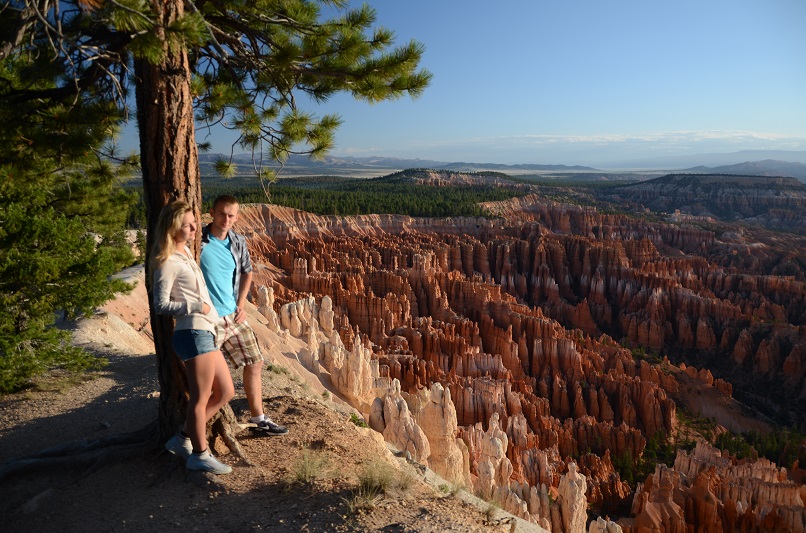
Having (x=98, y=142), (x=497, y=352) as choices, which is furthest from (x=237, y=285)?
(x=497, y=352)

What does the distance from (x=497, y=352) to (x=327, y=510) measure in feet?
82.0

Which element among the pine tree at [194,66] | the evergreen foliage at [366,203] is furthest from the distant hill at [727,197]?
the pine tree at [194,66]

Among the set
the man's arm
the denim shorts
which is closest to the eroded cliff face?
the man's arm

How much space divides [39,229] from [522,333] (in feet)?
86.5

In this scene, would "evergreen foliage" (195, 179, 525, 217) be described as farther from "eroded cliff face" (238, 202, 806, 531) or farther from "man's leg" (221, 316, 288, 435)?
"man's leg" (221, 316, 288, 435)

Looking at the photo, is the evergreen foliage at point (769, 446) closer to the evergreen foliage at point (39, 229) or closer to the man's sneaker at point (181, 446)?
the man's sneaker at point (181, 446)

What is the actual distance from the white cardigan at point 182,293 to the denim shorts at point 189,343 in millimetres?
44

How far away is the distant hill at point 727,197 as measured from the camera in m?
95.3

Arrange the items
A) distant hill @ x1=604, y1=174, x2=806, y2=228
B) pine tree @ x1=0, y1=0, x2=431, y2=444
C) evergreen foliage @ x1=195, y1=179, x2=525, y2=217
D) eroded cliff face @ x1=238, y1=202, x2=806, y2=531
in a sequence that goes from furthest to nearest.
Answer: distant hill @ x1=604, y1=174, x2=806, y2=228 < evergreen foliage @ x1=195, y1=179, x2=525, y2=217 < eroded cliff face @ x1=238, y1=202, x2=806, y2=531 < pine tree @ x1=0, y1=0, x2=431, y2=444

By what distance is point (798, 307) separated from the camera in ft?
142

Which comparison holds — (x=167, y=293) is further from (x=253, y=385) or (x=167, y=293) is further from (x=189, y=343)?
(x=253, y=385)

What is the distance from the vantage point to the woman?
175 inches

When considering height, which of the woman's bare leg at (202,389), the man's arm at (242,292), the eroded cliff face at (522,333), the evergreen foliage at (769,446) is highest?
the man's arm at (242,292)

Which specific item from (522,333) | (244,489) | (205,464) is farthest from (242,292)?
(522,333)
